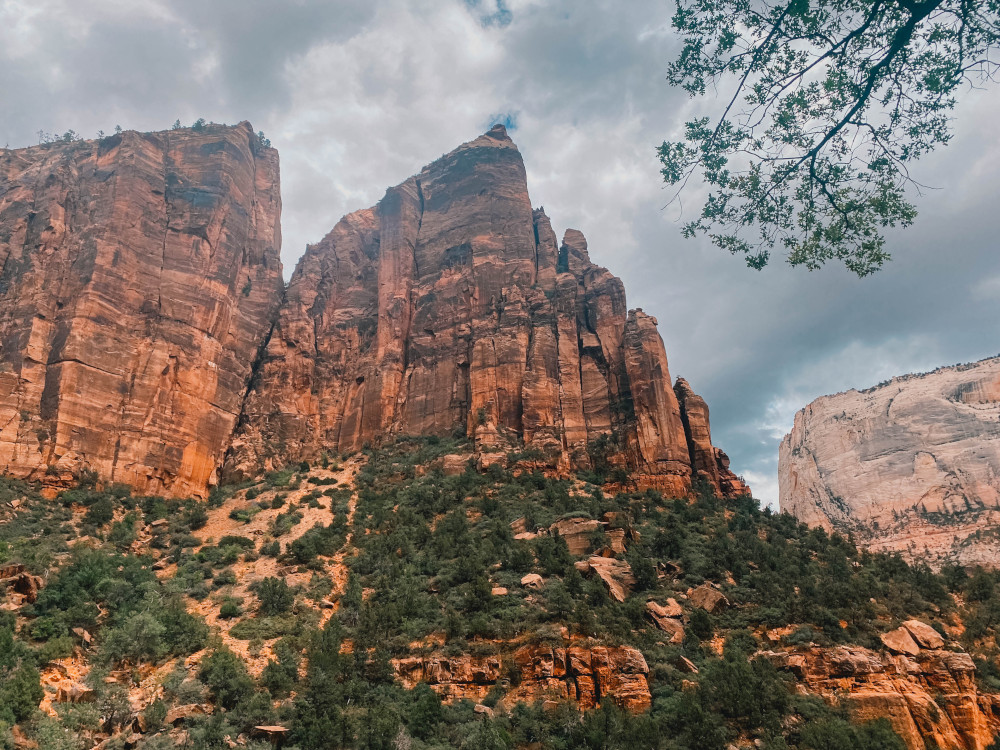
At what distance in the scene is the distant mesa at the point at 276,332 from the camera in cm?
4650

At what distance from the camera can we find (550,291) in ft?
198

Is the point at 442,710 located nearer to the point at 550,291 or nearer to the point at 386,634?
the point at 386,634

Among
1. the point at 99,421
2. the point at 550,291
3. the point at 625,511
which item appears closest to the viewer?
the point at 625,511

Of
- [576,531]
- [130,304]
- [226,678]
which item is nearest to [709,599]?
[576,531]

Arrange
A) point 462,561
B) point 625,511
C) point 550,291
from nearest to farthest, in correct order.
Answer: point 462,561
point 625,511
point 550,291

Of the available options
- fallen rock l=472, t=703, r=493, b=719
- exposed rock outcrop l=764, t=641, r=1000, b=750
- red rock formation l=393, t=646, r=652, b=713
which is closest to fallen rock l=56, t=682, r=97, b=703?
red rock formation l=393, t=646, r=652, b=713

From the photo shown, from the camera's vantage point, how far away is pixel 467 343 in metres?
58.9

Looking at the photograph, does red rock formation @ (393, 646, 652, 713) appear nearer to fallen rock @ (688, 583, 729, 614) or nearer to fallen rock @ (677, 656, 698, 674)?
fallen rock @ (677, 656, 698, 674)

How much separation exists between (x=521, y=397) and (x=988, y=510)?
56863mm

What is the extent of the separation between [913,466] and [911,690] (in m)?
68.9

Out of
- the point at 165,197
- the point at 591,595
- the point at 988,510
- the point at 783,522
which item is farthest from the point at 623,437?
the point at 988,510

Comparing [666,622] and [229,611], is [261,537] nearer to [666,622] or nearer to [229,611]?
[229,611]

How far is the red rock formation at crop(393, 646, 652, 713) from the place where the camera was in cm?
2497

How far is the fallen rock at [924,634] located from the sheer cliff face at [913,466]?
42.0 m
